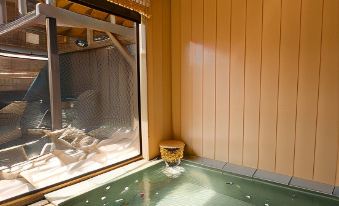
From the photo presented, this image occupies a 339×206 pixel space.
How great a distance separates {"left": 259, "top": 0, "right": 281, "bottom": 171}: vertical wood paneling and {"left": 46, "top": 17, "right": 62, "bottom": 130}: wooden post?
1.92 m

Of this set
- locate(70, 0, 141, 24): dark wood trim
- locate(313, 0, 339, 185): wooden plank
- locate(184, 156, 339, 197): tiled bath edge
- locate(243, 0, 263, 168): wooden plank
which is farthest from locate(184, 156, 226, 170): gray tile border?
locate(70, 0, 141, 24): dark wood trim

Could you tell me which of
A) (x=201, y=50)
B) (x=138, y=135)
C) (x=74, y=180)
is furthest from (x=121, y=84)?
(x=74, y=180)

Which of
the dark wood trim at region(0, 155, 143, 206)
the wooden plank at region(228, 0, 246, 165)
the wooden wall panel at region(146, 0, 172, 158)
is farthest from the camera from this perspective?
the wooden wall panel at region(146, 0, 172, 158)

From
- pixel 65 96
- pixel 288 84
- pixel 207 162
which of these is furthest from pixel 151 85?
pixel 288 84

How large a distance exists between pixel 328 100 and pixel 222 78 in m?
0.92

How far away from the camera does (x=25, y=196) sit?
158 centimetres

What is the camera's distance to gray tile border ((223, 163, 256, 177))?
2.06 meters

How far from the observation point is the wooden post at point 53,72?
1977 millimetres

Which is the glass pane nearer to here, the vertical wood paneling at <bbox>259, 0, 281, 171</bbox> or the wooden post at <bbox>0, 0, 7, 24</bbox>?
the wooden post at <bbox>0, 0, 7, 24</bbox>

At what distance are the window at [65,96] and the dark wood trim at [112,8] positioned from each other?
0.13 metres

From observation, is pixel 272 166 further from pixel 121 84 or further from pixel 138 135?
pixel 121 84

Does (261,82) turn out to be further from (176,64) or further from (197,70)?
(176,64)

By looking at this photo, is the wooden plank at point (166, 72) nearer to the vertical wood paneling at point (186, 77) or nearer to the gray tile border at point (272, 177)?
the vertical wood paneling at point (186, 77)

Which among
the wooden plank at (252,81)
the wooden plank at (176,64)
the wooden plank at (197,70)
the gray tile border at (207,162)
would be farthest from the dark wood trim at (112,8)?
the gray tile border at (207,162)
